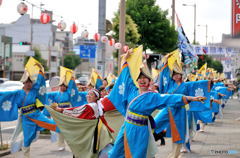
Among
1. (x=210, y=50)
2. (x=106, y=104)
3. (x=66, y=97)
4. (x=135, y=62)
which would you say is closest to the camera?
(x=135, y=62)

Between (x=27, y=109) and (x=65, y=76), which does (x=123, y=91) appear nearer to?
(x=27, y=109)

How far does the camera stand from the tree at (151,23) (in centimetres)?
2309

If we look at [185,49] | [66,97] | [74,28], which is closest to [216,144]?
[66,97]

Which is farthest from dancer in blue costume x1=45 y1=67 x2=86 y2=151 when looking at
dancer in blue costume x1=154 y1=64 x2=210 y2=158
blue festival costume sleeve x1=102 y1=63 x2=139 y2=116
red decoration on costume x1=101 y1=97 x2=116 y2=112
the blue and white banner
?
the blue and white banner

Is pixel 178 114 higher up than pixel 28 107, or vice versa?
pixel 28 107

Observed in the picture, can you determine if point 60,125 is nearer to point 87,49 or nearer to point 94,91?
point 94,91

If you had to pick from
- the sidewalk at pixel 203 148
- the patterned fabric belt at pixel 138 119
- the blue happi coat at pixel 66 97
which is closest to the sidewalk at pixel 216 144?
the sidewalk at pixel 203 148

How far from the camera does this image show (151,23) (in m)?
23.7

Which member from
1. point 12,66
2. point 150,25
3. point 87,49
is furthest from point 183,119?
point 12,66

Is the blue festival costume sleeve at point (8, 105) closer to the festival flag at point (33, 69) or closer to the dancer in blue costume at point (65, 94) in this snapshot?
the festival flag at point (33, 69)

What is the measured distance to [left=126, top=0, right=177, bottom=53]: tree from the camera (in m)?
23.1

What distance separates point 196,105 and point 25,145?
3.55 m

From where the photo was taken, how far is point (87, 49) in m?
37.3

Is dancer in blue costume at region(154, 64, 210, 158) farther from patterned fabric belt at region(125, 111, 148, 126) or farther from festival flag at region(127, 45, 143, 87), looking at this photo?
patterned fabric belt at region(125, 111, 148, 126)
